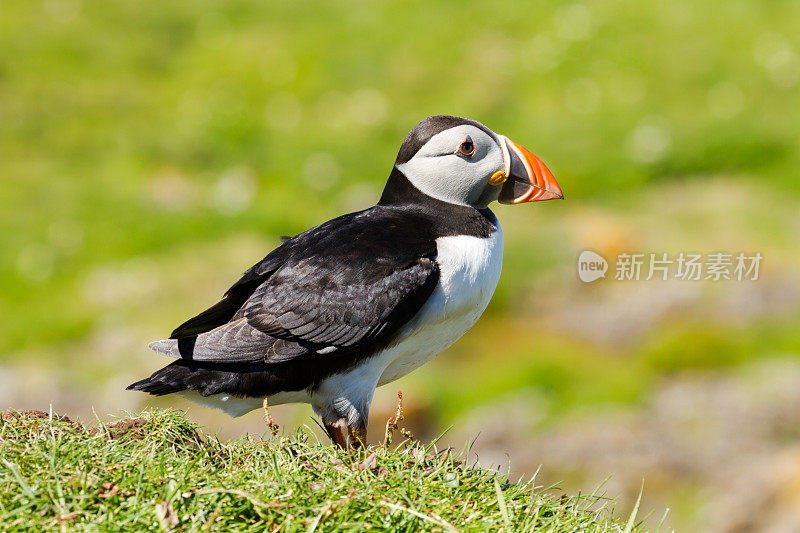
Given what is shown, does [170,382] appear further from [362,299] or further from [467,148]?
[467,148]

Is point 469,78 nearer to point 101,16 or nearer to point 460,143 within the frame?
point 101,16

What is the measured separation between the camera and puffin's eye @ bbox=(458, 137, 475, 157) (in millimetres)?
4703

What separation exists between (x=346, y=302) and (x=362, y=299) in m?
0.08

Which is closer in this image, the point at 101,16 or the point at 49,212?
the point at 49,212

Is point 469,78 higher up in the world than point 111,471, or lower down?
higher up

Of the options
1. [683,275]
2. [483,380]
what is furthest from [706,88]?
[483,380]

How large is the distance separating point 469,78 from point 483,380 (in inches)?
250

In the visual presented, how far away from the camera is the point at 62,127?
14.6 m

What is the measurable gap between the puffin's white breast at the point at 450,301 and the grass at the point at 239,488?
25.4 inches

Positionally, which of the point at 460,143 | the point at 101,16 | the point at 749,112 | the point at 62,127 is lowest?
the point at 749,112
